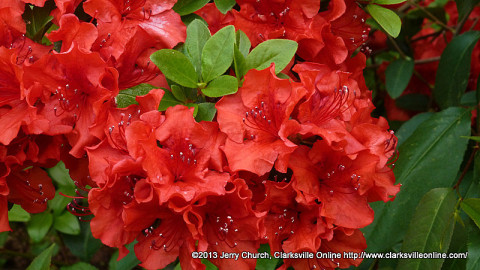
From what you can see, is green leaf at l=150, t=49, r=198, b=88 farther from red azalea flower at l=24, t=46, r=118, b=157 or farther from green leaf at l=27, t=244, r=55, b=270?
green leaf at l=27, t=244, r=55, b=270

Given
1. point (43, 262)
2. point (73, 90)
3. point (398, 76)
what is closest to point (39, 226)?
point (43, 262)

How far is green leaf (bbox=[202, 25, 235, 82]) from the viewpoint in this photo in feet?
3.87

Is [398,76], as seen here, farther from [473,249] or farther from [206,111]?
[206,111]

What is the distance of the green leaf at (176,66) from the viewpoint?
3.80 feet

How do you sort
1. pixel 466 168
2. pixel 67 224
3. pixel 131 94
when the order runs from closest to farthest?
1. pixel 131 94
2. pixel 466 168
3. pixel 67 224

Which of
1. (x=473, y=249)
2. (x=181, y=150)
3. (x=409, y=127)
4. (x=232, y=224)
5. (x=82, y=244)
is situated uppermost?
(x=181, y=150)

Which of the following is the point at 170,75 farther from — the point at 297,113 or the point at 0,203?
the point at 0,203

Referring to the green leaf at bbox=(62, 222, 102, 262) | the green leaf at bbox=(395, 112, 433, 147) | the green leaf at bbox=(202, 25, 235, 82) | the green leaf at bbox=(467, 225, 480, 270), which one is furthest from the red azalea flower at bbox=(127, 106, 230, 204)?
the green leaf at bbox=(62, 222, 102, 262)

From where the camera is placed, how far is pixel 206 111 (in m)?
1.20

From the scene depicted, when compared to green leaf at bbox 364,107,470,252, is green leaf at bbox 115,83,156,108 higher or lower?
higher

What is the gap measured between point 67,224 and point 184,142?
1063 mm

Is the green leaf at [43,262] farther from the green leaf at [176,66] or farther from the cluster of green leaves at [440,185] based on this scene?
the cluster of green leaves at [440,185]

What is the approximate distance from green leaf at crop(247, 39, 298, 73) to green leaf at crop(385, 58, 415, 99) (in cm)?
97

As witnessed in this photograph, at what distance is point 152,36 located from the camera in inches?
48.8
